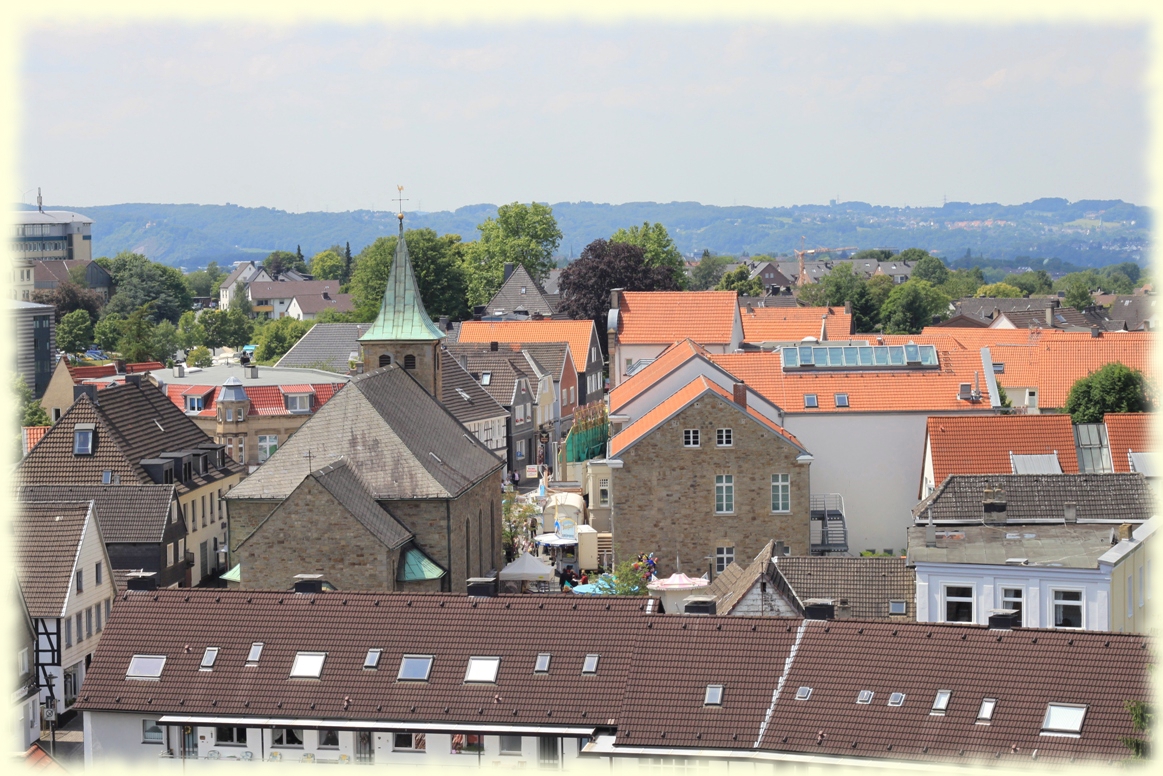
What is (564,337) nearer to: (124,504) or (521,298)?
(521,298)

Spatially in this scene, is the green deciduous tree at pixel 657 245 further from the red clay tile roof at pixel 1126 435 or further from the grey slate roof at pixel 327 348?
the red clay tile roof at pixel 1126 435

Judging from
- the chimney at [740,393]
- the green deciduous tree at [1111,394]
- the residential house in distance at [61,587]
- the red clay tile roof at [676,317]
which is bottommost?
the residential house in distance at [61,587]

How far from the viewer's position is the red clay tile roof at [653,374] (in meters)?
57.4

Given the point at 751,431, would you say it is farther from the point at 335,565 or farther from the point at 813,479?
the point at 335,565

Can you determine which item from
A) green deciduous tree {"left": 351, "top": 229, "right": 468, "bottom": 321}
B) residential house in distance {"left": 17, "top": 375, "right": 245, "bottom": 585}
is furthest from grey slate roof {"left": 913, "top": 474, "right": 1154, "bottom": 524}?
green deciduous tree {"left": 351, "top": 229, "right": 468, "bottom": 321}

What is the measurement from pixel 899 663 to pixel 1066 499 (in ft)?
50.7

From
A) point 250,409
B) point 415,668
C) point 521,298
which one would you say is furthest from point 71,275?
point 415,668

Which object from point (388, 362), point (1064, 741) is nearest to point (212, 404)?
point (388, 362)

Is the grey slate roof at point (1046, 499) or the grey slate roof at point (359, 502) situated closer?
the grey slate roof at point (1046, 499)

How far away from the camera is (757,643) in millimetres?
27938

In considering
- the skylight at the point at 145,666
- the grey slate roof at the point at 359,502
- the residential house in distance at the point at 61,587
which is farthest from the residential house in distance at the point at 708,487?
the skylight at the point at 145,666

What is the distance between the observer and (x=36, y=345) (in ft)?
344

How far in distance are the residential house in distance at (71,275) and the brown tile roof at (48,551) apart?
141 meters

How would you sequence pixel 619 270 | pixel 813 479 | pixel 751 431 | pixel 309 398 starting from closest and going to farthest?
pixel 751 431
pixel 813 479
pixel 309 398
pixel 619 270
